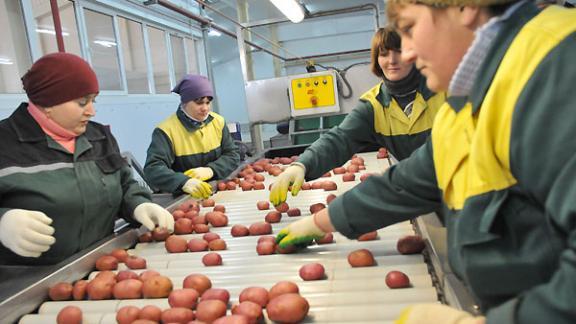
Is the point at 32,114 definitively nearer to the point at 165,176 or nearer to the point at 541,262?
the point at 165,176

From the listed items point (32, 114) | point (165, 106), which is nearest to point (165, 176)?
point (32, 114)

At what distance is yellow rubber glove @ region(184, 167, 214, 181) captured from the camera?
9.04 feet

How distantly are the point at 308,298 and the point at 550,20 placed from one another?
87 cm

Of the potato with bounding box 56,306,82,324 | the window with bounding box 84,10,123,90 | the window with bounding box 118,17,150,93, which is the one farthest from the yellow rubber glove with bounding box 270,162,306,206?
the window with bounding box 118,17,150,93

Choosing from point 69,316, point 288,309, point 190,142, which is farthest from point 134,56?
point 288,309

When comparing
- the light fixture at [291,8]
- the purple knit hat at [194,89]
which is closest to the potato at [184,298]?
the purple knit hat at [194,89]

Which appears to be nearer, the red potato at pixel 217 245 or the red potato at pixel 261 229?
the red potato at pixel 217 245

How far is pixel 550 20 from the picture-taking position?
26.1 inches

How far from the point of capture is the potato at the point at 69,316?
114 centimetres

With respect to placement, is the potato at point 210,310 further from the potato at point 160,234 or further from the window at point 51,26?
the window at point 51,26

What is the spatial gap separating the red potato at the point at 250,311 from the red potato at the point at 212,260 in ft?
1.27

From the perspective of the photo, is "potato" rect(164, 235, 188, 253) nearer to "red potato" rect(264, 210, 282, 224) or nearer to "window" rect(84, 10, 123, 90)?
"red potato" rect(264, 210, 282, 224)

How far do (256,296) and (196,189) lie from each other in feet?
4.38

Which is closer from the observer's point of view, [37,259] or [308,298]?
[308,298]
